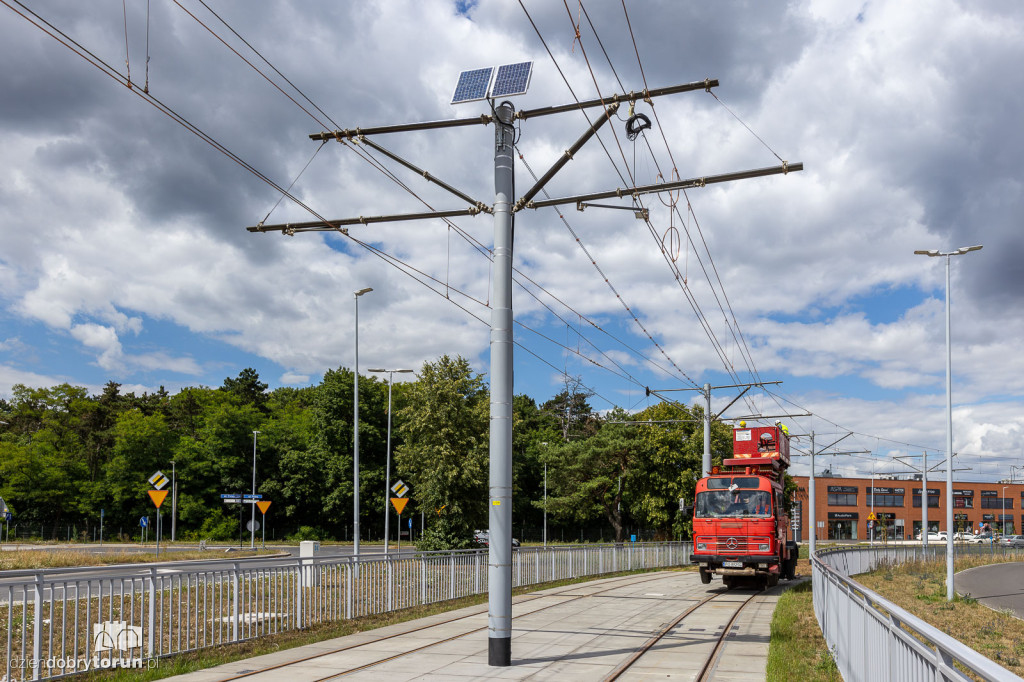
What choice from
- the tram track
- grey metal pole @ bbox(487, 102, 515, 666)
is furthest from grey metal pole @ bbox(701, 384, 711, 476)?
grey metal pole @ bbox(487, 102, 515, 666)

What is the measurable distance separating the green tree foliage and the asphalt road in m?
→ 22.8

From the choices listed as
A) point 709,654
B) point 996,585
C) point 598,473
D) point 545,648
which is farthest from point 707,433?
point 598,473

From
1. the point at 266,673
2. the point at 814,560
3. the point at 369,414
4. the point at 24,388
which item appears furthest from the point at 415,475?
the point at 24,388

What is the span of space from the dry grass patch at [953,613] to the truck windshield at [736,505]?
4.22 meters

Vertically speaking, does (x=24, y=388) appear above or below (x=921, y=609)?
above

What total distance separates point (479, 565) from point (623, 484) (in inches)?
1916

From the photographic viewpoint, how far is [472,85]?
12281 millimetres

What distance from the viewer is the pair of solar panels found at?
11.7 metres

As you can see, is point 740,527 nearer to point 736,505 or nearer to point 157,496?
point 736,505

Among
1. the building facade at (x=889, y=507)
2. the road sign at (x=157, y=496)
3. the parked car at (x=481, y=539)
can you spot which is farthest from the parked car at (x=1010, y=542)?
the road sign at (x=157, y=496)

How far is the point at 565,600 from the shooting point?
19750 millimetres

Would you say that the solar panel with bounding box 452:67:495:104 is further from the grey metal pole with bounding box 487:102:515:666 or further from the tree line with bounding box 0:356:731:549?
the tree line with bounding box 0:356:731:549

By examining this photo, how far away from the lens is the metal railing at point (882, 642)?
4.21 m

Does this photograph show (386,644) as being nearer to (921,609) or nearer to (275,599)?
(275,599)
